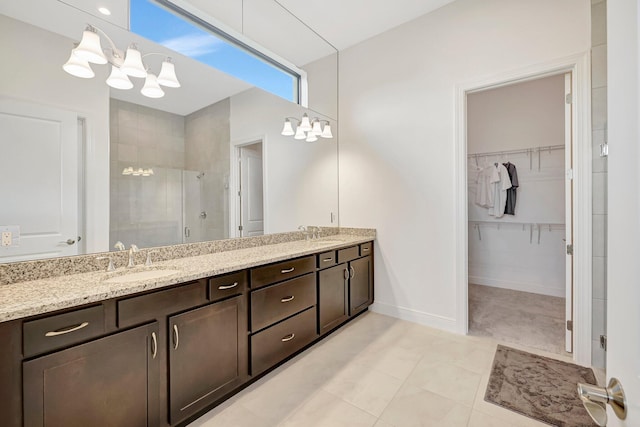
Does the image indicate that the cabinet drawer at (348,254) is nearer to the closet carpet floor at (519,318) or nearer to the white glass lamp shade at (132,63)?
the closet carpet floor at (519,318)

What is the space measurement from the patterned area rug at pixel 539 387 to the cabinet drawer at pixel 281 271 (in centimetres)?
152

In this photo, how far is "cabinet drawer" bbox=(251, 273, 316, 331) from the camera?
196cm

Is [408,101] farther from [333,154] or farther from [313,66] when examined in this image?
[313,66]

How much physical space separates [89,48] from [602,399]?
246 centimetres

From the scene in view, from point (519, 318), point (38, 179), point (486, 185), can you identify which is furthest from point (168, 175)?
point (486, 185)

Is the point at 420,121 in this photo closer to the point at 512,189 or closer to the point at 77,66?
the point at 512,189

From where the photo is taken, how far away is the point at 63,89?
65.9 inches

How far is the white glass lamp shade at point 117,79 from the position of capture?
5.96ft

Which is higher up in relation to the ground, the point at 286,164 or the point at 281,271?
the point at 286,164

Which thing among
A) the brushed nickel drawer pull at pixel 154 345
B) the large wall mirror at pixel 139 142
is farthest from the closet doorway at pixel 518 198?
the brushed nickel drawer pull at pixel 154 345

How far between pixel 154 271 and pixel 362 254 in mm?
2024

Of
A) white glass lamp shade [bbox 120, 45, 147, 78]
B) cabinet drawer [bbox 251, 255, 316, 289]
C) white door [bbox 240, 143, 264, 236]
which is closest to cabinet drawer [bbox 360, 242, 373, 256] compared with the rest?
cabinet drawer [bbox 251, 255, 316, 289]

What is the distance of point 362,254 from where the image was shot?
10.3ft

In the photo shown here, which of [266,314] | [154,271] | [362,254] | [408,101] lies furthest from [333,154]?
[154,271]
